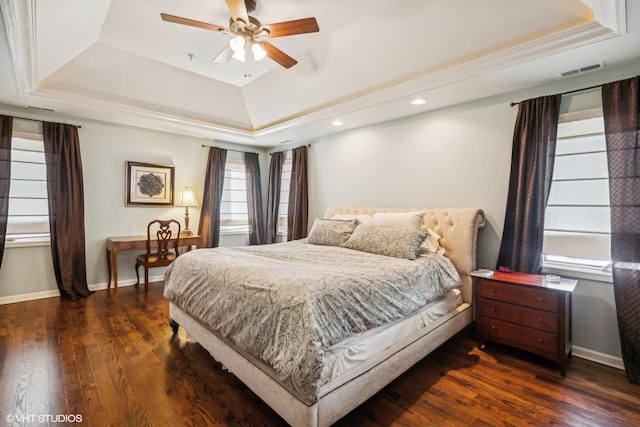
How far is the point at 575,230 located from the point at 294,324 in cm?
260

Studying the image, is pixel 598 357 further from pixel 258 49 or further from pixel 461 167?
pixel 258 49

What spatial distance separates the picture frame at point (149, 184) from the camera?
450 cm

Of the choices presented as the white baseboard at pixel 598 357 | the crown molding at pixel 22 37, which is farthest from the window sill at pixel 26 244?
the white baseboard at pixel 598 357

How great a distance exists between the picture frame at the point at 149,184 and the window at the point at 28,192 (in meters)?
0.94

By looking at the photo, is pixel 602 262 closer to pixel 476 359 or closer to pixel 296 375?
pixel 476 359

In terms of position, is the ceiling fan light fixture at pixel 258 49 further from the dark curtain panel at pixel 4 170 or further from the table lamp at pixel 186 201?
the dark curtain panel at pixel 4 170

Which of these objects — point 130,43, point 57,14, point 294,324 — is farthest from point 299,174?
point 294,324

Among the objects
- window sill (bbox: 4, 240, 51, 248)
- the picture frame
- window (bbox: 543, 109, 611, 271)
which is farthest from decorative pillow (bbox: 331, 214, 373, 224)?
window sill (bbox: 4, 240, 51, 248)

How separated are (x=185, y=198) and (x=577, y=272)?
4.91 meters

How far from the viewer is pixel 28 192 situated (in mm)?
3805

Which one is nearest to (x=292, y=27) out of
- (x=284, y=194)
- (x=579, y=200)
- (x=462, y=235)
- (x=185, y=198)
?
(x=462, y=235)

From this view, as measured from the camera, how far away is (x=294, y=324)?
1532mm

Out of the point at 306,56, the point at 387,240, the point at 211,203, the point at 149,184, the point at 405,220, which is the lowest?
the point at 387,240

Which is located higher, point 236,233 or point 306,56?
point 306,56
